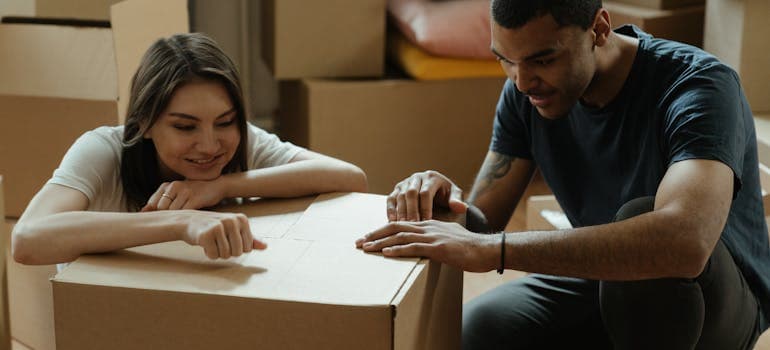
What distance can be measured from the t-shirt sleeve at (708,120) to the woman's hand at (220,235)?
55 cm

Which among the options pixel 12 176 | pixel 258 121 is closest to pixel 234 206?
pixel 12 176

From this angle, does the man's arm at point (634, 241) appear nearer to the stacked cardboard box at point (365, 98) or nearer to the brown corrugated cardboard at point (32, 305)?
the brown corrugated cardboard at point (32, 305)

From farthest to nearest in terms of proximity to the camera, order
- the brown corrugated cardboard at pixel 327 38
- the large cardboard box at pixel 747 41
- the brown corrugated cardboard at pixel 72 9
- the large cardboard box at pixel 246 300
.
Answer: the brown corrugated cardboard at pixel 327 38 → the large cardboard box at pixel 747 41 → the brown corrugated cardboard at pixel 72 9 → the large cardboard box at pixel 246 300

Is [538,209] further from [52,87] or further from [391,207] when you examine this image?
[52,87]

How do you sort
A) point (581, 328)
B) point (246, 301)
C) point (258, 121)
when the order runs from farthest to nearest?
point (258, 121)
point (581, 328)
point (246, 301)

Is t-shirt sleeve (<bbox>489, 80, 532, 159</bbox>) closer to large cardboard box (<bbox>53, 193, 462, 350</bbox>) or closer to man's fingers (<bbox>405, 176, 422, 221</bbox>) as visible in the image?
man's fingers (<bbox>405, 176, 422, 221</bbox>)

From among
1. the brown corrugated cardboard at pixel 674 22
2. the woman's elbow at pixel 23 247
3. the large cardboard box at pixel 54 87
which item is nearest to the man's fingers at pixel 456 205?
the woman's elbow at pixel 23 247

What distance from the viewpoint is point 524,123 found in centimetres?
156

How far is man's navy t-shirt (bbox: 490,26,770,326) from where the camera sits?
1257 mm

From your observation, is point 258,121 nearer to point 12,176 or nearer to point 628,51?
point 12,176

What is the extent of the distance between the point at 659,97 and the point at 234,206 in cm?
60

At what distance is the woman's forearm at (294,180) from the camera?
1.31 metres

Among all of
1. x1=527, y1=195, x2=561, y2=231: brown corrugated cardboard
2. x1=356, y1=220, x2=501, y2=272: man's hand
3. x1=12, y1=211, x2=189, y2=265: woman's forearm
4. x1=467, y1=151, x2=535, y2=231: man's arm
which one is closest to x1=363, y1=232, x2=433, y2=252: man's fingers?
x1=356, y1=220, x2=501, y2=272: man's hand

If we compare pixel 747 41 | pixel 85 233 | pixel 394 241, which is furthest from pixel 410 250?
pixel 747 41
